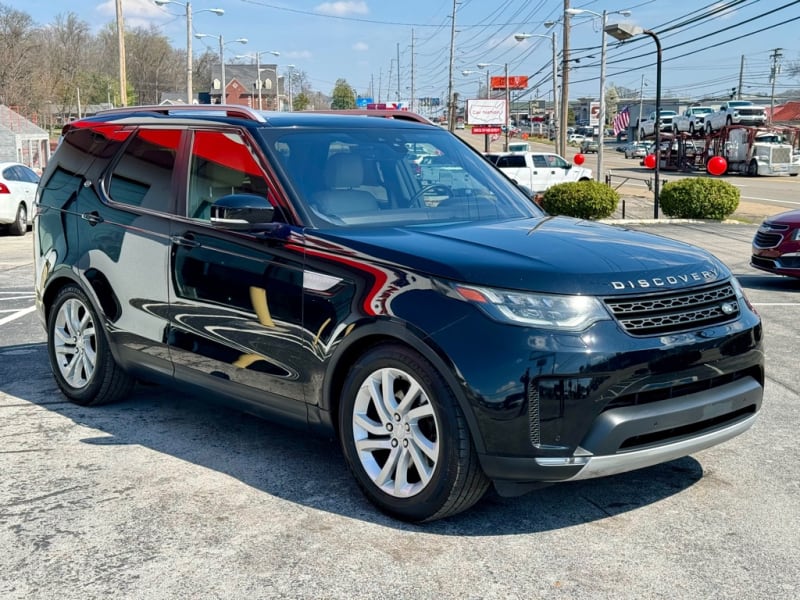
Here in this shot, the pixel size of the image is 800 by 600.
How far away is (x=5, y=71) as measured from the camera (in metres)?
70.1

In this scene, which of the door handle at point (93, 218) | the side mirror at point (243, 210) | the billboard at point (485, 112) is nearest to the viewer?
the side mirror at point (243, 210)

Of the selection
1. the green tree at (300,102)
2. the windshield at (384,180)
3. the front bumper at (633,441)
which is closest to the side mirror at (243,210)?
the windshield at (384,180)

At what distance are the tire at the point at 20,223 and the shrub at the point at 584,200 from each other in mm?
12107

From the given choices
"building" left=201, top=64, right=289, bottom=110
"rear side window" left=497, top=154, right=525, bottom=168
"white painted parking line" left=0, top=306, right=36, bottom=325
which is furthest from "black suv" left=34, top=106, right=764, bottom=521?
"building" left=201, top=64, right=289, bottom=110

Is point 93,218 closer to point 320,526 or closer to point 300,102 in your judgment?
point 320,526

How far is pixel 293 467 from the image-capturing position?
195 inches

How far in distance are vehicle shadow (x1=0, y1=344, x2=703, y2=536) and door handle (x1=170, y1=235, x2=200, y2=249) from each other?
34.0 inches

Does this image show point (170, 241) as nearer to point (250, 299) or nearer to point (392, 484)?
point (250, 299)

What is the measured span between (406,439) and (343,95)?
159 metres

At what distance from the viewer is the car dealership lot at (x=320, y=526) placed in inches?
141

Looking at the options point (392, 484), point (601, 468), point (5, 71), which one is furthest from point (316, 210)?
point (5, 71)

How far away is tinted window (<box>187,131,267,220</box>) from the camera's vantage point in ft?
16.2

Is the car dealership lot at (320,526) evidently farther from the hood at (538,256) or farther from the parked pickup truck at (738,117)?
the parked pickup truck at (738,117)

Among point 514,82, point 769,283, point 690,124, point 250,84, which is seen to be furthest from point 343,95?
point 769,283
